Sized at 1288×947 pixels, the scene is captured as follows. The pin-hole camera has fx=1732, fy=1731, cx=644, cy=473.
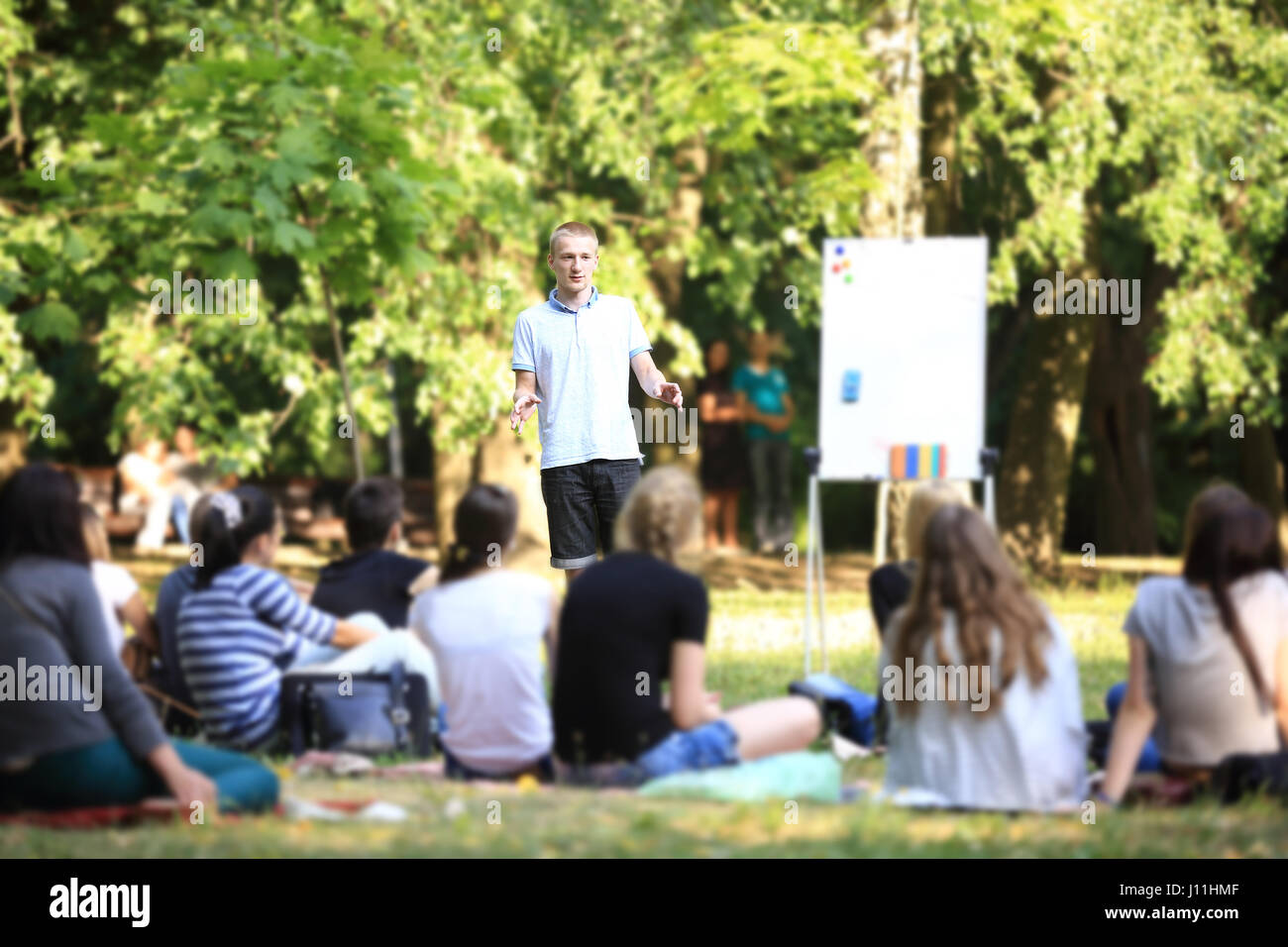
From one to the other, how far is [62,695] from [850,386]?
16.9ft

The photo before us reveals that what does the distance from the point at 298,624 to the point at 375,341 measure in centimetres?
841

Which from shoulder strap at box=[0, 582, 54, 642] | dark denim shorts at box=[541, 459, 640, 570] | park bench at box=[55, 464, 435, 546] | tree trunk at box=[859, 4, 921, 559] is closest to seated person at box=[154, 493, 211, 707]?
dark denim shorts at box=[541, 459, 640, 570]

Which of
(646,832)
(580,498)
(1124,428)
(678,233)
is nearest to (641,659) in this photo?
(646,832)

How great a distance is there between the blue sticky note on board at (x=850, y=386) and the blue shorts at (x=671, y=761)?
363 cm

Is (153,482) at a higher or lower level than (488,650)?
lower

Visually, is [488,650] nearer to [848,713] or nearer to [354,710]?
[354,710]

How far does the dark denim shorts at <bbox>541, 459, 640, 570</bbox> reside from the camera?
7250 mm

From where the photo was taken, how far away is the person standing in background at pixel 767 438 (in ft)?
61.2

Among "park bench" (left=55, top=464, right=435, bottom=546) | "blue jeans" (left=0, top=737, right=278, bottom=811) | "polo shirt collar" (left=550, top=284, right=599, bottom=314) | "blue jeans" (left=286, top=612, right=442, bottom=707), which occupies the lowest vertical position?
"park bench" (left=55, top=464, right=435, bottom=546)

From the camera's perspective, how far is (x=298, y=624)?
670cm

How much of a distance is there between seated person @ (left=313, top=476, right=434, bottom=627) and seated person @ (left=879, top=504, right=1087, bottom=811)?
250 centimetres

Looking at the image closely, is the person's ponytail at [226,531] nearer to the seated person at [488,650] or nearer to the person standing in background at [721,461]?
the seated person at [488,650]

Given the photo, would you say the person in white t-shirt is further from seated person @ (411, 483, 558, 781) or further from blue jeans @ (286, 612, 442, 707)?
seated person @ (411, 483, 558, 781)

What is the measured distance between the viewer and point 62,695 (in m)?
5.26
